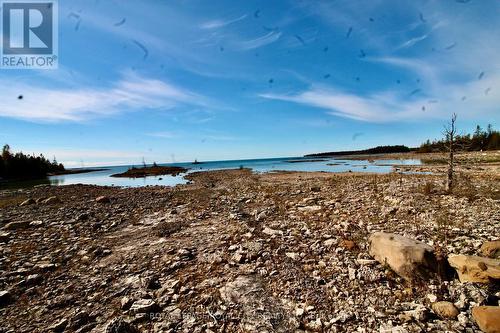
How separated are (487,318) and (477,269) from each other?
54.1 inches

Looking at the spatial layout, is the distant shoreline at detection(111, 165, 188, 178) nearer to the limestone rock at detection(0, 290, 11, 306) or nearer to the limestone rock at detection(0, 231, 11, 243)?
the limestone rock at detection(0, 231, 11, 243)

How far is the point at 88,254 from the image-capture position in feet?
26.8

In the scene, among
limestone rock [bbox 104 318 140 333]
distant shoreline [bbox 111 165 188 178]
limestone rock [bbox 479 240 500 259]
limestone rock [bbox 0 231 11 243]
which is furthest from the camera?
distant shoreline [bbox 111 165 188 178]

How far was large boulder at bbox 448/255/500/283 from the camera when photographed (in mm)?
4723

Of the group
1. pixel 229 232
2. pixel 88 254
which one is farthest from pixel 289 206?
pixel 88 254

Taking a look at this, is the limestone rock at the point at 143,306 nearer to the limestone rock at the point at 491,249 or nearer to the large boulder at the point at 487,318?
the large boulder at the point at 487,318

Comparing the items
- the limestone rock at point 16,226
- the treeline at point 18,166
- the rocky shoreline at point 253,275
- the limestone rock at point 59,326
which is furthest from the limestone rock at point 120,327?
the treeline at point 18,166

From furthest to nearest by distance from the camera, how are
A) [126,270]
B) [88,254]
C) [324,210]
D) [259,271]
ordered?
[324,210]
[88,254]
[126,270]
[259,271]

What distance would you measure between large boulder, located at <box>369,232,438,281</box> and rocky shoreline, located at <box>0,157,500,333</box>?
7 cm

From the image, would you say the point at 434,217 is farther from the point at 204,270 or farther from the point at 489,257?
the point at 204,270

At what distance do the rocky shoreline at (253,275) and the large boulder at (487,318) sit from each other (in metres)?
0.04

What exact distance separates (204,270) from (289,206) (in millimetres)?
7582

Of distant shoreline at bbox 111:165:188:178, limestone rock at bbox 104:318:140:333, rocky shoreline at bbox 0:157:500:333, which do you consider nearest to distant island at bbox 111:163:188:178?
distant shoreline at bbox 111:165:188:178

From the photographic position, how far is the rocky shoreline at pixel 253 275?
14.7 ft
